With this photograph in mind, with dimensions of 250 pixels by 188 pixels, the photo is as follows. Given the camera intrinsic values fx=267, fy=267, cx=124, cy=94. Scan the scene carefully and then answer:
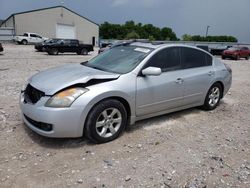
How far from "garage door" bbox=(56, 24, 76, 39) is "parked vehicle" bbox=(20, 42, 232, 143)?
4403cm

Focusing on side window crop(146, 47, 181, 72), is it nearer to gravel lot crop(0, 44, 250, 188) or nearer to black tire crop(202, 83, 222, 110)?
gravel lot crop(0, 44, 250, 188)

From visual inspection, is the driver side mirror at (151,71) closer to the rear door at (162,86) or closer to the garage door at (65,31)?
the rear door at (162,86)

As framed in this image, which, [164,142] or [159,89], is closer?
[164,142]

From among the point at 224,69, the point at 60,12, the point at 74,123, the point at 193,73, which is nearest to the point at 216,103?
the point at 224,69

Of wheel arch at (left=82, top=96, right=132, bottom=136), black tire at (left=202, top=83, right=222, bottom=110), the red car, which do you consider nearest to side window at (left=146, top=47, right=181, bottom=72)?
wheel arch at (left=82, top=96, right=132, bottom=136)

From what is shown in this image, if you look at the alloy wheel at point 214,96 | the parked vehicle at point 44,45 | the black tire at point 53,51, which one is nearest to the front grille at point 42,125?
the alloy wheel at point 214,96

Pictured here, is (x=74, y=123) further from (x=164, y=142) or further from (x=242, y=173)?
(x=242, y=173)

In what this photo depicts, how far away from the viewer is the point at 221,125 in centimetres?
521

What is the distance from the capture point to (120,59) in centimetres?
482

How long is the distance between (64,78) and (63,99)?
0.47m

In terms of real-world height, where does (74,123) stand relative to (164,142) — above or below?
above

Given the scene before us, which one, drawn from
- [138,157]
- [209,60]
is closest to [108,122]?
[138,157]

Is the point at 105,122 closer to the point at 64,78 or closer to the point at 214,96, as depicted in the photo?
the point at 64,78

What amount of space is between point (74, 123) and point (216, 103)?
3741mm
